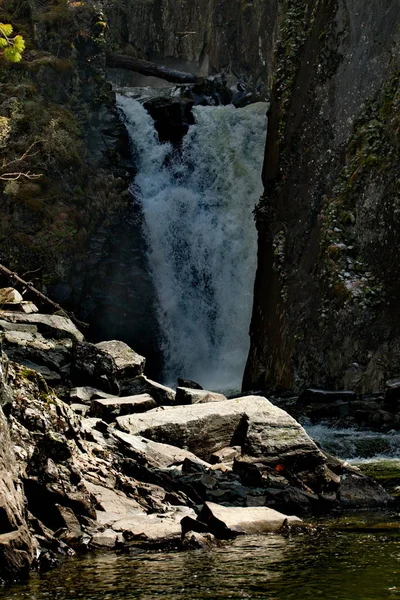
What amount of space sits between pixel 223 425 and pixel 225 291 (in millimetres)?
17031

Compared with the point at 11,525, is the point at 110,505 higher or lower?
lower

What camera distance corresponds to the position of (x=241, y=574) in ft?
22.2

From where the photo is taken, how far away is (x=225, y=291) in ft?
96.5

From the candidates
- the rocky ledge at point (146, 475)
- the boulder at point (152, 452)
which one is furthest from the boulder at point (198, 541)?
the boulder at point (152, 452)

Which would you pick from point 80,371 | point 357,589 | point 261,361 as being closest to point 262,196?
point 261,361

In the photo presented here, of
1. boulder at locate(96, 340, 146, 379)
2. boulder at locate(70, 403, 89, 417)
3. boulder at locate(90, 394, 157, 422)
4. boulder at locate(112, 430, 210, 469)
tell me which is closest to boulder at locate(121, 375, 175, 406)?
boulder at locate(96, 340, 146, 379)

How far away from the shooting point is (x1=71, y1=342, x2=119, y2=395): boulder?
17859 millimetres

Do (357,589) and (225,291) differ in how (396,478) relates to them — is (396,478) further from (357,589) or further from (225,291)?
(225,291)

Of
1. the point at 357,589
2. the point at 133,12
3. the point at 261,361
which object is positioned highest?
the point at 133,12

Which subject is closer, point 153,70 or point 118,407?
point 118,407

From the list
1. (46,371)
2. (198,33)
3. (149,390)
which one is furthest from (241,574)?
(198,33)

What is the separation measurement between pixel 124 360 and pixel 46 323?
223 centimetres

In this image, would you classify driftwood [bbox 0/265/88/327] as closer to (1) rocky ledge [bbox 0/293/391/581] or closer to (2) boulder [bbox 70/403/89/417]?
(1) rocky ledge [bbox 0/293/391/581]

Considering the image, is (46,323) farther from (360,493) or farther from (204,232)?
(204,232)
